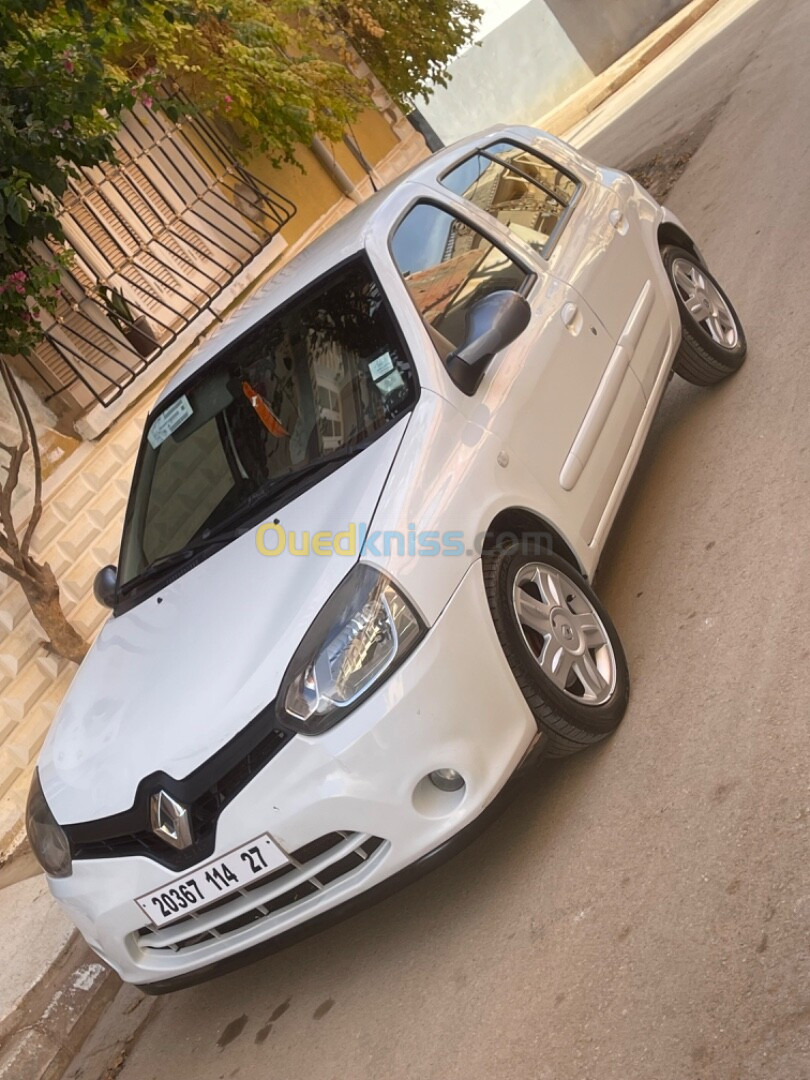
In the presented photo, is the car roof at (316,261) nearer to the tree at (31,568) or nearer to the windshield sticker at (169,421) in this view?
the windshield sticker at (169,421)

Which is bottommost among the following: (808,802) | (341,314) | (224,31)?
(808,802)

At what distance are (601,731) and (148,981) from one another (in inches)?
64.3

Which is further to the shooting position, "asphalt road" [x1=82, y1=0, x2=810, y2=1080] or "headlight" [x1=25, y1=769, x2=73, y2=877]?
"headlight" [x1=25, y1=769, x2=73, y2=877]

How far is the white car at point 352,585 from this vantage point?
127 inches

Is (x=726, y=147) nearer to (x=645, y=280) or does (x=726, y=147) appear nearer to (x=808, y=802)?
(x=645, y=280)

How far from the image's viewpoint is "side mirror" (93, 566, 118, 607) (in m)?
4.55

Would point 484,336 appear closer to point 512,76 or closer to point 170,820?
point 170,820

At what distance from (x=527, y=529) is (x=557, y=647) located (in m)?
0.44

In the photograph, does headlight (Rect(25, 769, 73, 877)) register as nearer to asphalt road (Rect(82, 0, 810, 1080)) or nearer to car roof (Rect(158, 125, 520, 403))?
asphalt road (Rect(82, 0, 810, 1080))

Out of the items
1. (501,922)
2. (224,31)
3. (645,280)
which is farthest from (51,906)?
(224,31)

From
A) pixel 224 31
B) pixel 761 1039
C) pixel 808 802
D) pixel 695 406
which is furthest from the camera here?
pixel 224 31

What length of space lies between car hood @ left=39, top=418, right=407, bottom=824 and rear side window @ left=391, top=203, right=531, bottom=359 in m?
0.62

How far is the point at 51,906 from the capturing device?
5.31 metres

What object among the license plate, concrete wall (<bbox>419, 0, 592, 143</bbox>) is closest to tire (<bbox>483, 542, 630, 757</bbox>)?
the license plate
